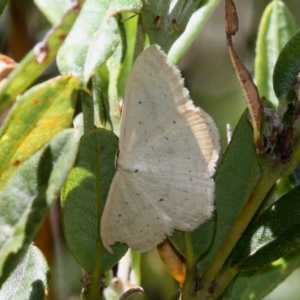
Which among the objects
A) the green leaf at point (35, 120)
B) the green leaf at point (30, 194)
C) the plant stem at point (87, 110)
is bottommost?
the plant stem at point (87, 110)

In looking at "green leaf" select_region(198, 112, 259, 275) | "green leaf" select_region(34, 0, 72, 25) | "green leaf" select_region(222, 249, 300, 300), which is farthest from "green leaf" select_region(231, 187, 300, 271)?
"green leaf" select_region(34, 0, 72, 25)

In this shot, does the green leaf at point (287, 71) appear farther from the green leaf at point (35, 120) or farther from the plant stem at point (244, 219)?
→ the green leaf at point (35, 120)

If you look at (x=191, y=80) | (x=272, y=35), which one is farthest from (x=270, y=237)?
(x=191, y=80)

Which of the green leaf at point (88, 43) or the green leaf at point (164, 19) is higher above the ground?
the green leaf at point (88, 43)

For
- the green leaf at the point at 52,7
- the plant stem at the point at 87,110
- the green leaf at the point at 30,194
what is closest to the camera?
the green leaf at the point at 30,194

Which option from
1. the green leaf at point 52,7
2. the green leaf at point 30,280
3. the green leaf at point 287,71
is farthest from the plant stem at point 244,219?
the green leaf at point 52,7

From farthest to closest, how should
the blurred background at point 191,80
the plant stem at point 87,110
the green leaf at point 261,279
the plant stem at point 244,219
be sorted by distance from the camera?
the blurred background at point 191,80
the green leaf at point 261,279
the plant stem at point 244,219
the plant stem at point 87,110

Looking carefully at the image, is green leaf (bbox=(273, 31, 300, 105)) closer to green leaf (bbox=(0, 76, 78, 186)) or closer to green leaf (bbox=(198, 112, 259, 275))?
green leaf (bbox=(198, 112, 259, 275))
